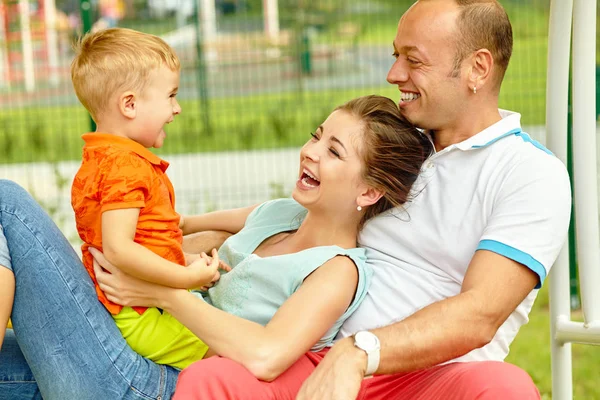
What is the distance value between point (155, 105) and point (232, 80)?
16.9 ft

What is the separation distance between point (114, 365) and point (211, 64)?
17.3 ft

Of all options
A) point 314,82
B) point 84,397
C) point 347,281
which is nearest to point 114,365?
point 84,397

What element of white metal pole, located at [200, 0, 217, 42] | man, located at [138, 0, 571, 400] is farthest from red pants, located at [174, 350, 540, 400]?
white metal pole, located at [200, 0, 217, 42]

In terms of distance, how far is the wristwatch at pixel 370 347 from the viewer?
2.24 meters

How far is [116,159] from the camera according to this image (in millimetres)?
2430

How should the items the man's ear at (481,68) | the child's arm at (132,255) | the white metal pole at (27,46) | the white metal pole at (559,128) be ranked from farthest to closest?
the white metal pole at (27,46)
the man's ear at (481,68)
the white metal pole at (559,128)
the child's arm at (132,255)

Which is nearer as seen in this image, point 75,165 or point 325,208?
point 325,208

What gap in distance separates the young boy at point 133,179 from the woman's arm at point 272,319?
0.05 meters

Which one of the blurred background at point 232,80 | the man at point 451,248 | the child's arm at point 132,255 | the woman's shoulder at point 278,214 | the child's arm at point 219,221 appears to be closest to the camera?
the man at point 451,248

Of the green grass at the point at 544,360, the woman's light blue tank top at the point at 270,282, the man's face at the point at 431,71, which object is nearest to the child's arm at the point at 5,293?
the woman's light blue tank top at the point at 270,282

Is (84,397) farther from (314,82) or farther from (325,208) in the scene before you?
(314,82)

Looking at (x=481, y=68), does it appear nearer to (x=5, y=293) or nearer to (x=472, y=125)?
(x=472, y=125)

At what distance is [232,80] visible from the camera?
300 inches

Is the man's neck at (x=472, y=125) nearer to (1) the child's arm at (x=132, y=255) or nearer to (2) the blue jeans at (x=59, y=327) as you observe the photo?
(1) the child's arm at (x=132, y=255)
